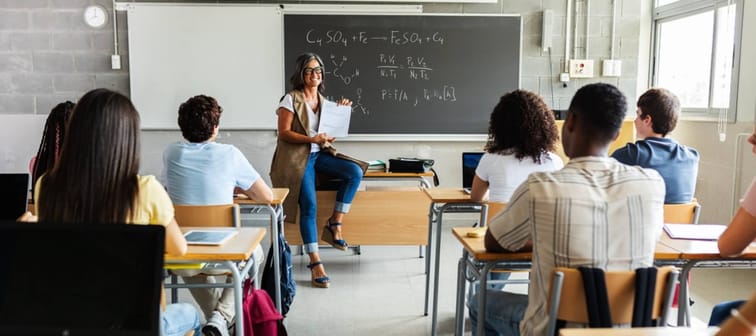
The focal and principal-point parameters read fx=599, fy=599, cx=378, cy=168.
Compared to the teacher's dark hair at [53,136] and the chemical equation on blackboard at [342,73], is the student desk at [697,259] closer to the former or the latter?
the teacher's dark hair at [53,136]

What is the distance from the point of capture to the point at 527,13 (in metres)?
5.29

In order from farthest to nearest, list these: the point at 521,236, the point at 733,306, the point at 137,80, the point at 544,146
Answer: the point at 137,80 < the point at 544,146 < the point at 733,306 < the point at 521,236

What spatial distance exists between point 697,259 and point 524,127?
906 mm

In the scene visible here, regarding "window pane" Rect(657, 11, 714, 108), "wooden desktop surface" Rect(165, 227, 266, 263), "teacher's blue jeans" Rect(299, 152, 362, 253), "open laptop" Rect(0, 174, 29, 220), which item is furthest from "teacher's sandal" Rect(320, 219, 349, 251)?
"window pane" Rect(657, 11, 714, 108)

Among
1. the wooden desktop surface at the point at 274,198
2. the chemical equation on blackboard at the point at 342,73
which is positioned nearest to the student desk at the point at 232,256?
the wooden desktop surface at the point at 274,198

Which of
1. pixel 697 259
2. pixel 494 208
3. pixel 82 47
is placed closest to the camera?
pixel 697 259

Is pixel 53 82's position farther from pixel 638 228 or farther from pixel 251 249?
pixel 638 228

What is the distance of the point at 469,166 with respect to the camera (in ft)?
11.7

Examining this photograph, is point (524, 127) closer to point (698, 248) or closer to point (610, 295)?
point (698, 248)

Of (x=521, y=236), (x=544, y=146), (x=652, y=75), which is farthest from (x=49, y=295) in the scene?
(x=652, y=75)

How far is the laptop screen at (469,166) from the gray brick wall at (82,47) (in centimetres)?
207

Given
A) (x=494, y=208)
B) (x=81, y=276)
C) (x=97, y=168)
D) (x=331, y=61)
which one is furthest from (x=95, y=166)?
(x=331, y=61)

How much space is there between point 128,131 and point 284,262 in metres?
1.66

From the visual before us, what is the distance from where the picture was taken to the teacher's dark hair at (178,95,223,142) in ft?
8.78
